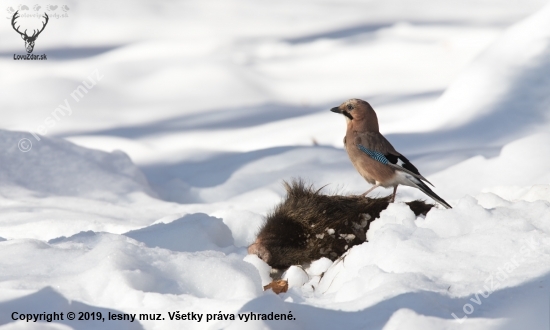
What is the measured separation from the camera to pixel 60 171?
5.87 meters

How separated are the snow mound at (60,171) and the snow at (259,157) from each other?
0.02 meters

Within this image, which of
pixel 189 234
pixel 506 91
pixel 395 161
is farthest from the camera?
pixel 506 91

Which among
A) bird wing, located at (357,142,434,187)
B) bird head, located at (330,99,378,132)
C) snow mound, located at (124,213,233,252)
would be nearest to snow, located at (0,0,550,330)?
snow mound, located at (124,213,233,252)

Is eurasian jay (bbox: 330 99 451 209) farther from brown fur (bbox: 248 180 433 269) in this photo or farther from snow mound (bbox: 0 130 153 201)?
snow mound (bbox: 0 130 153 201)

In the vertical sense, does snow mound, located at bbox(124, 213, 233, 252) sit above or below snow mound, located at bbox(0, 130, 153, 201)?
below

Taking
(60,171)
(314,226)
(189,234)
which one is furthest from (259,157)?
(314,226)

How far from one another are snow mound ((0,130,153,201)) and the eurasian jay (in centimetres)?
256

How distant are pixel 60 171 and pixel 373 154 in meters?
3.18

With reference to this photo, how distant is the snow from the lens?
8.31 ft

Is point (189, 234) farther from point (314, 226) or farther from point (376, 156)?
point (376, 156)

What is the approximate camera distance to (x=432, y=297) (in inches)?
96.2

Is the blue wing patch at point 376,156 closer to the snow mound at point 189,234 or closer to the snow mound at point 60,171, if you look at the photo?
the snow mound at point 189,234

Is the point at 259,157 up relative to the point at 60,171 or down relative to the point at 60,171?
up

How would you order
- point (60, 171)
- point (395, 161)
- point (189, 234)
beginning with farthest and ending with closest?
point (60, 171) < point (189, 234) < point (395, 161)
